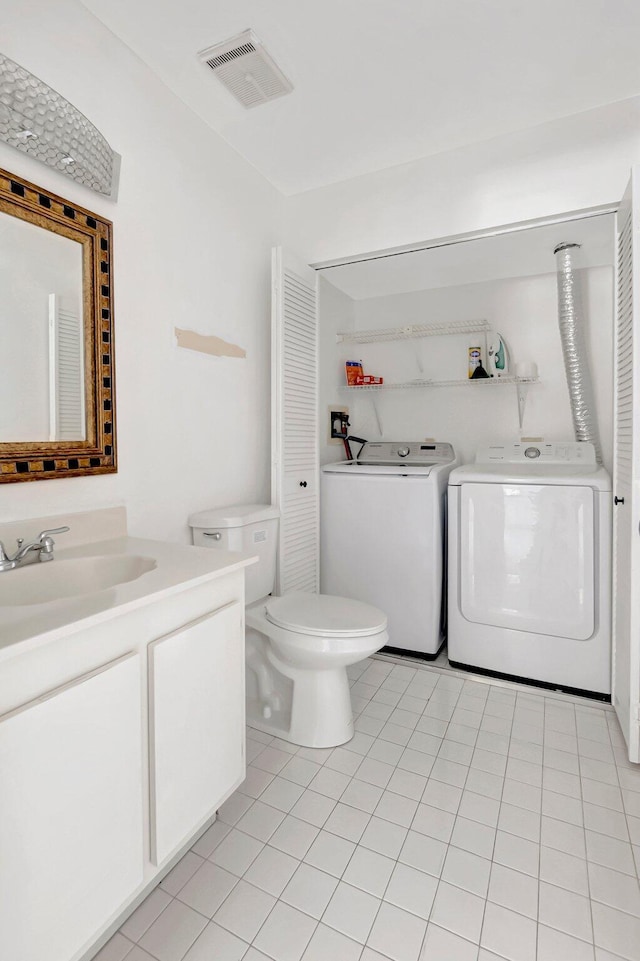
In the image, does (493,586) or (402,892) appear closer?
(402,892)

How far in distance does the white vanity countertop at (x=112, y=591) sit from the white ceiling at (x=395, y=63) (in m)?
1.71

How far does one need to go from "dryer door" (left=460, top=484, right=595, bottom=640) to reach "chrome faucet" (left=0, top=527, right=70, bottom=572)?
5.87 ft

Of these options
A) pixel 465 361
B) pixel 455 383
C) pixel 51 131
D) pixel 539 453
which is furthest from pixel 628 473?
pixel 51 131

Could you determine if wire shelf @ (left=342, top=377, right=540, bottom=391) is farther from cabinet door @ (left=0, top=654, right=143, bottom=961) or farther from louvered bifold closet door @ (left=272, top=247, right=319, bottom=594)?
cabinet door @ (left=0, top=654, right=143, bottom=961)

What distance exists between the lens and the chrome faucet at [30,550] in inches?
48.6

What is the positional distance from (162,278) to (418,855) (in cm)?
206

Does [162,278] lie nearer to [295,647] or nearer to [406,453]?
[295,647]

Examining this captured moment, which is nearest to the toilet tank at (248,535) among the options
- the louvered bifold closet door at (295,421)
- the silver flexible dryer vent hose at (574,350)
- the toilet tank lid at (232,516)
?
the toilet tank lid at (232,516)

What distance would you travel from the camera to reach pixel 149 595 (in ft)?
3.41

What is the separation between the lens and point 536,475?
2283mm

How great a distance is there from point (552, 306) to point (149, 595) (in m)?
2.77

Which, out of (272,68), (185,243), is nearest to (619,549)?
(185,243)

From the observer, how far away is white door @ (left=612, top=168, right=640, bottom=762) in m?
1.68

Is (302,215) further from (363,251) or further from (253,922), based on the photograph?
(253,922)
